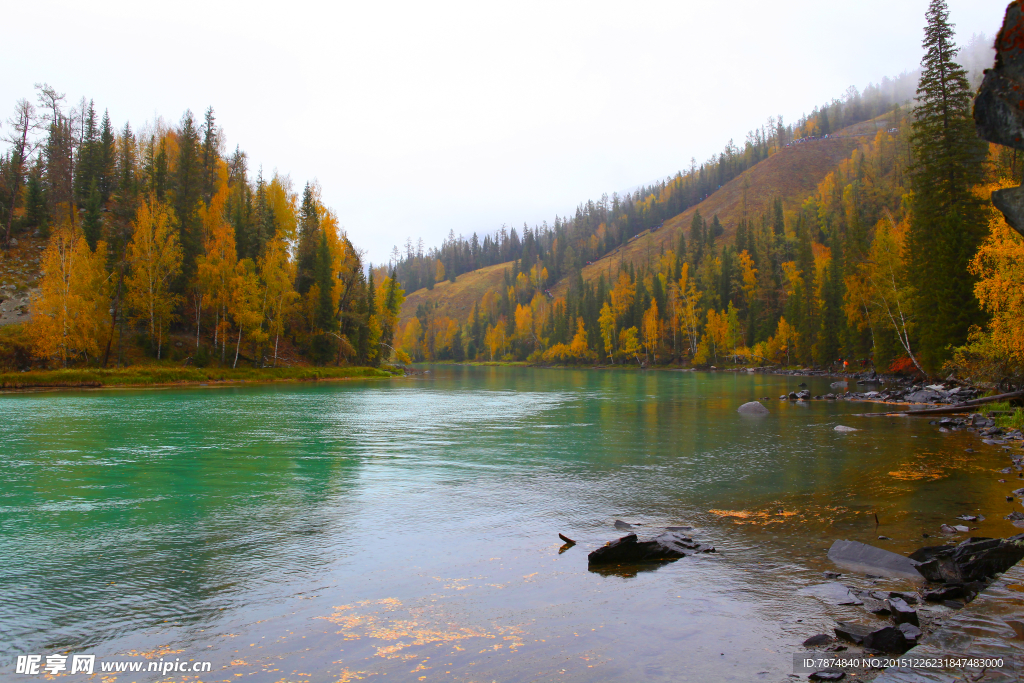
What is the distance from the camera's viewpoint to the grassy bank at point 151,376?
50500 millimetres

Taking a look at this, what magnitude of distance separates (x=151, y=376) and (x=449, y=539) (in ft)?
190

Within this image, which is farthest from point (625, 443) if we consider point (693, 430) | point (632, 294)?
point (632, 294)

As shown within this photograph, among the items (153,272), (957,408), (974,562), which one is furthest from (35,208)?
(957,408)

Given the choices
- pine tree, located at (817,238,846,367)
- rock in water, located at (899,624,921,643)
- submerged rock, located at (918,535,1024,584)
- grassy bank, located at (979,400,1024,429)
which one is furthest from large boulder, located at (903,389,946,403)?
pine tree, located at (817,238,846,367)

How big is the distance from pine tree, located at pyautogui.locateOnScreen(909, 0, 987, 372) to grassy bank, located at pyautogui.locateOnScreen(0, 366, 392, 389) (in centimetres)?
6663

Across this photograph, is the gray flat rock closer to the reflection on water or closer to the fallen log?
the reflection on water

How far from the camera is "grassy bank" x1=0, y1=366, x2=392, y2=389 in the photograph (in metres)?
50.5

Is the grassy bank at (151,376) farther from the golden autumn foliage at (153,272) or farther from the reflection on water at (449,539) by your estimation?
the reflection on water at (449,539)

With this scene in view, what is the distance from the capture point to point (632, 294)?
14512cm

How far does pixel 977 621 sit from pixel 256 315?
232 feet

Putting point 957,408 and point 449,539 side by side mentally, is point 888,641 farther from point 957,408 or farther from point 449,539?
point 957,408

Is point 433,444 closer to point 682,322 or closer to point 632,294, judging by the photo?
point 682,322

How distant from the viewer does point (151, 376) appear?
57375 millimetres

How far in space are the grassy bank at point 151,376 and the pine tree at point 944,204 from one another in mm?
66633
